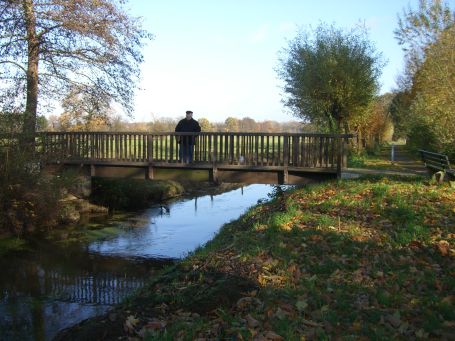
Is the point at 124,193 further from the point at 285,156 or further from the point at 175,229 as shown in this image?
the point at 285,156

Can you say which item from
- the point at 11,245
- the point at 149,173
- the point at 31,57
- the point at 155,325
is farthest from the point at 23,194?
the point at 155,325

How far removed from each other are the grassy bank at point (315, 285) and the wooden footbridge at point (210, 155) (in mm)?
4723

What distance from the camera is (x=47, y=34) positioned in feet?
63.5

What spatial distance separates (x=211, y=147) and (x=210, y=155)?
0.85 ft

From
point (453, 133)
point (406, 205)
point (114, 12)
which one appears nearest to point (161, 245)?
point (406, 205)

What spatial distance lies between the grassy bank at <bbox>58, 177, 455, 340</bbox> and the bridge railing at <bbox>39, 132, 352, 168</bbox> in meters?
4.67

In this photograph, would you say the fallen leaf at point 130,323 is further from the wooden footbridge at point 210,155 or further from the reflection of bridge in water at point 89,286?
the wooden footbridge at point 210,155

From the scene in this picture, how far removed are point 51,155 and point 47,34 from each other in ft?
21.5

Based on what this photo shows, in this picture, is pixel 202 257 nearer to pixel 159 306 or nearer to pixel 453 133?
pixel 159 306

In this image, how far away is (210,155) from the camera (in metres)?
15.1

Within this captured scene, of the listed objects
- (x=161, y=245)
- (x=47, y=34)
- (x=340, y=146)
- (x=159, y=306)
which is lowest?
(x=161, y=245)

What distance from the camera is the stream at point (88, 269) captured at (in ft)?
26.3

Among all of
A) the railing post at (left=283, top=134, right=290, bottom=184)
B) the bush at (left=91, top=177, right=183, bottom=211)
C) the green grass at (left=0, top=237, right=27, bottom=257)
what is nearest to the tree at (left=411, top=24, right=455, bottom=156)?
the railing post at (left=283, top=134, right=290, bottom=184)

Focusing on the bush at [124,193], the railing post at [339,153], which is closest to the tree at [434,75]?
the railing post at [339,153]
